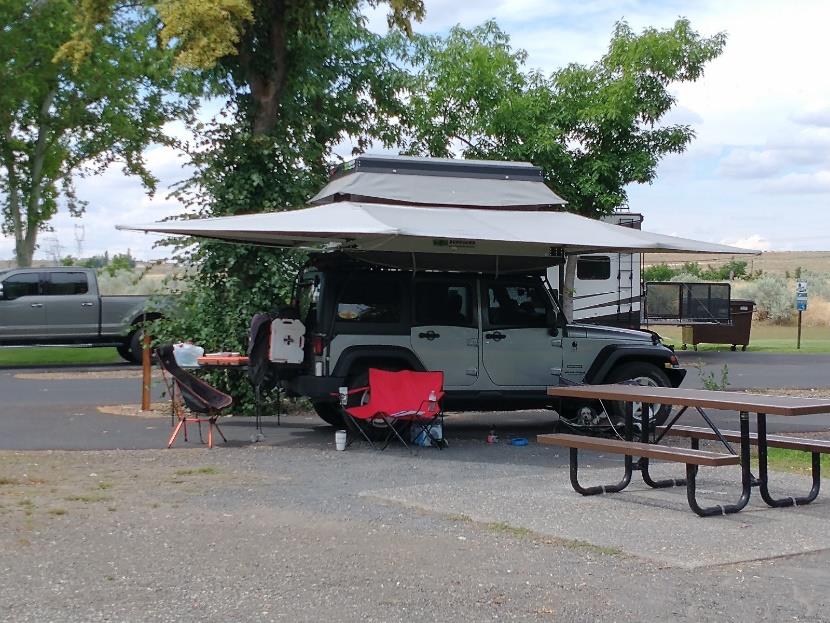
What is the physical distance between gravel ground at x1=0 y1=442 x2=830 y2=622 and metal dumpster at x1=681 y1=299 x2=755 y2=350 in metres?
19.4

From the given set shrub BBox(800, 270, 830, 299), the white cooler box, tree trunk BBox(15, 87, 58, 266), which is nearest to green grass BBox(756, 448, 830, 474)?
the white cooler box

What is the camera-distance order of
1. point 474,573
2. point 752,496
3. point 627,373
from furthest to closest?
1. point 627,373
2. point 752,496
3. point 474,573

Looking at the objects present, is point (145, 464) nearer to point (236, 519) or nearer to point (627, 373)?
point (236, 519)

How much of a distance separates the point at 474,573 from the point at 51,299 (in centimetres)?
1772

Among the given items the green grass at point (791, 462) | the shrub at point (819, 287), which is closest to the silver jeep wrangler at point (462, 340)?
the green grass at point (791, 462)

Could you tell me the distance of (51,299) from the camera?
22406 millimetres

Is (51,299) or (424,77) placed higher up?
(424,77)

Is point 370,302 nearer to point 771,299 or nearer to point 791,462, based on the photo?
point 791,462

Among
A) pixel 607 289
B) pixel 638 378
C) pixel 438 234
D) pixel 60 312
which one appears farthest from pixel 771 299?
pixel 438 234

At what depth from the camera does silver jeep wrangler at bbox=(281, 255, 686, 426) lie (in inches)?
456

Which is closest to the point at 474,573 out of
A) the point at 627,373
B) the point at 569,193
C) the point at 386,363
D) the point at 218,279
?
the point at 386,363

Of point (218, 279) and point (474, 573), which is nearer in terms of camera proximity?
point (474, 573)

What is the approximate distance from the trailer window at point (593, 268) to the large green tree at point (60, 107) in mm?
8845

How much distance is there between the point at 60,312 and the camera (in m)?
22.3
